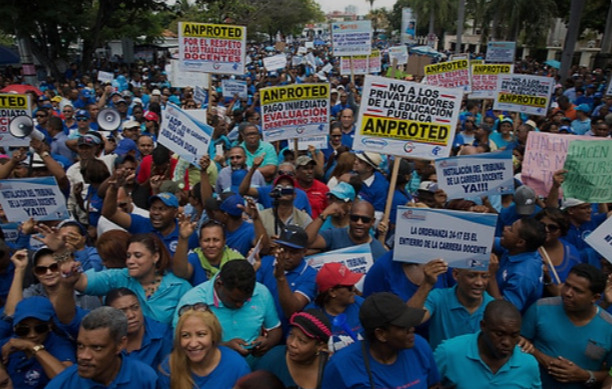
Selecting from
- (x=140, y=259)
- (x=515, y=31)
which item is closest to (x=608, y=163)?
(x=140, y=259)

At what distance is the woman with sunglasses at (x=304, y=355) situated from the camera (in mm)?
2955

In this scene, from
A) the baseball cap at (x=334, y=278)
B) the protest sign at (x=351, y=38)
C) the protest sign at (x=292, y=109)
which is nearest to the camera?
the baseball cap at (x=334, y=278)

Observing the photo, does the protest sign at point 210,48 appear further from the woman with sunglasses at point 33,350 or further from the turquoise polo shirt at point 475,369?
the turquoise polo shirt at point 475,369

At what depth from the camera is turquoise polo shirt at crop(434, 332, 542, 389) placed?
3.03 metres

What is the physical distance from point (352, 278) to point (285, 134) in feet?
13.7

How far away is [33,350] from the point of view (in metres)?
→ 3.10

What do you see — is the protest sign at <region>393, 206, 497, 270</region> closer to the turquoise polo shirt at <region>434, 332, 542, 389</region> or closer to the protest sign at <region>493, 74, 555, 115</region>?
the turquoise polo shirt at <region>434, 332, 542, 389</region>

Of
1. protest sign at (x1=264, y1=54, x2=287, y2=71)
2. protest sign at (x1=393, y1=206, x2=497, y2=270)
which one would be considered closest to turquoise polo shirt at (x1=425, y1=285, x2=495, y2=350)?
protest sign at (x1=393, y1=206, x2=497, y2=270)

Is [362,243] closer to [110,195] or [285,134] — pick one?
[110,195]

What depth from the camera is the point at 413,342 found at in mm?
2971

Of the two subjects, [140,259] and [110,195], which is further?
[110,195]

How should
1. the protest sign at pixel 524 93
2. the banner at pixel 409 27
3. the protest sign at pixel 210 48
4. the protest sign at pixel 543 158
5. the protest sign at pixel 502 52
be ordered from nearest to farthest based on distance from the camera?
the protest sign at pixel 543 158 → the protest sign at pixel 210 48 → the protest sign at pixel 524 93 → the protest sign at pixel 502 52 → the banner at pixel 409 27

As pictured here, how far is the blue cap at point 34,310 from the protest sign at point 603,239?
3.84 m

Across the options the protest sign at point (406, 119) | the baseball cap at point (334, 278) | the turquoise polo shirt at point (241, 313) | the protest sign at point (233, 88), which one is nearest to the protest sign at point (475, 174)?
the protest sign at point (406, 119)
